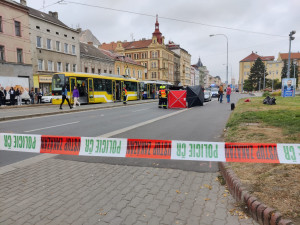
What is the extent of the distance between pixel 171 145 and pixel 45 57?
3489cm

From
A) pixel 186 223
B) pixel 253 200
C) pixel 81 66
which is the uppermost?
pixel 81 66

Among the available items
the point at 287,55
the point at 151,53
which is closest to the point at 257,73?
the point at 287,55

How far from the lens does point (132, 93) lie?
33531 mm

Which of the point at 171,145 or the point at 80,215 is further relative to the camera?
the point at 171,145

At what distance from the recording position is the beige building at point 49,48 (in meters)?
32.0

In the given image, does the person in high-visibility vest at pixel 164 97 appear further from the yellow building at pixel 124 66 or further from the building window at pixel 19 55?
the yellow building at pixel 124 66

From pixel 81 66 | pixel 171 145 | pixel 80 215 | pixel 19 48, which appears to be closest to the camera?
pixel 80 215

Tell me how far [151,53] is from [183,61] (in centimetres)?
3239

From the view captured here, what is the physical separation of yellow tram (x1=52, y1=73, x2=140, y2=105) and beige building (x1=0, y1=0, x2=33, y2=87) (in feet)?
32.8

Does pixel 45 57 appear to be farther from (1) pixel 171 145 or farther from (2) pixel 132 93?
(1) pixel 171 145

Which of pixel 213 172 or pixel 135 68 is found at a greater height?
pixel 135 68

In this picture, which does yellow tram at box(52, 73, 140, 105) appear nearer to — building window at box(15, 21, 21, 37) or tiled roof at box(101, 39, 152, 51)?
building window at box(15, 21, 21, 37)

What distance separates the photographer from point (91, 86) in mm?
24641

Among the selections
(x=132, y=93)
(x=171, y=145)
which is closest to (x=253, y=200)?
(x=171, y=145)
